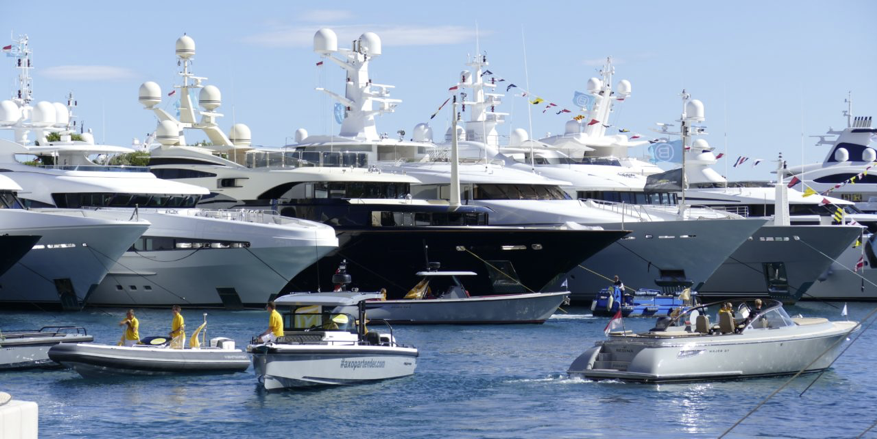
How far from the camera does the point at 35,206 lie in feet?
135

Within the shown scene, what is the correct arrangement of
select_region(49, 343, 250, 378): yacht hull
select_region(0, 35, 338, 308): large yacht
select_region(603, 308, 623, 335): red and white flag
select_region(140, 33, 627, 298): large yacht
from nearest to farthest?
select_region(49, 343, 250, 378): yacht hull < select_region(603, 308, 623, 335): red and white flag < select_region(0, 35, 338, 308): large yacht < select_region(140, 33, 627, 298): large yacht

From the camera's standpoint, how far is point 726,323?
23234 mm

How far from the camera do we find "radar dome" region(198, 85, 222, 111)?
2002 inches

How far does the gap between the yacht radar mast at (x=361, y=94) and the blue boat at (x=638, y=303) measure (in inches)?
581

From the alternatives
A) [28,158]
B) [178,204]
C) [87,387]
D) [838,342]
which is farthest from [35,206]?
[838,342]

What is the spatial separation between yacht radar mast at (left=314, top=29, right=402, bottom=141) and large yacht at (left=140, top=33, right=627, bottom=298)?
18.1ft

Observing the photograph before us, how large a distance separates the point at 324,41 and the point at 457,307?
18.3 metres

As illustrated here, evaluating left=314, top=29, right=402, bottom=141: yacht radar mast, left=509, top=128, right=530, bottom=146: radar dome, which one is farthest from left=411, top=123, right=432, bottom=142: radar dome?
left=314, top=29, right=402, bottom=141: yacht radar mast

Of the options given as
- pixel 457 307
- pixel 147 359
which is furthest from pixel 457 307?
pixel 147 359

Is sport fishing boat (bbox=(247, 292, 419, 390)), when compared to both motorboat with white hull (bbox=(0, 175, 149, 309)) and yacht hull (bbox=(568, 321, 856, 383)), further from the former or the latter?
motorboat with white hull (bbox=(0, 175, 149, 309))

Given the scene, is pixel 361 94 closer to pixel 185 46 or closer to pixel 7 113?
pixel 185 46

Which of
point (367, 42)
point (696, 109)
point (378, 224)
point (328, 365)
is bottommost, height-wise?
point (328, 365)

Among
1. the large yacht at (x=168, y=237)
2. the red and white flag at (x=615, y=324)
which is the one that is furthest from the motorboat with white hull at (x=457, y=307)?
the red and white flag at (x=615, y=324)

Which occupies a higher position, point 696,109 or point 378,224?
point 696,109
